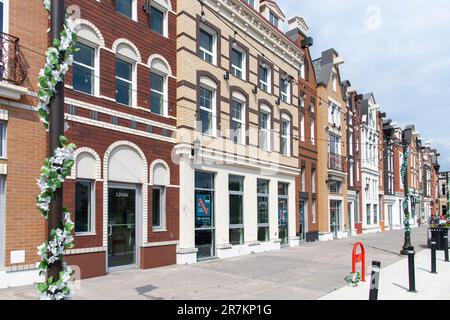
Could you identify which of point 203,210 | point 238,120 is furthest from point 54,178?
point 238,120

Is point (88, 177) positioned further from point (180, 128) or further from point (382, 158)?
point (382, 158)

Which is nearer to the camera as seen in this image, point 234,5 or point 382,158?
point 234,5

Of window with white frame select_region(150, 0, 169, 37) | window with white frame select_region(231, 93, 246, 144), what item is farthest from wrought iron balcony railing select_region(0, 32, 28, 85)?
window with white frame select_region(231, 93, 246, 144)

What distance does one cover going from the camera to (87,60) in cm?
1044

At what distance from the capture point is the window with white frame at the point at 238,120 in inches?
609

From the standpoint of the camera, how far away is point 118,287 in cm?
861

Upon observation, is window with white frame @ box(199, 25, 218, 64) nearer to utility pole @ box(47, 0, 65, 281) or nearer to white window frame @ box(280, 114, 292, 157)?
white window frame @ box(280, 114, 292, 157)

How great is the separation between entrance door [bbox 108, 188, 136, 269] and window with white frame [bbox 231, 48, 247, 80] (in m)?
7.36

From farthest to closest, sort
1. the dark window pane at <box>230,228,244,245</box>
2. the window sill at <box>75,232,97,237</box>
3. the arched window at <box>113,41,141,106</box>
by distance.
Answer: the dark window pane at <box>230,228,244,245</box>
the arched window at <box>113,41,141,106</box>
the window sill at <box>75,232,97,237</box>

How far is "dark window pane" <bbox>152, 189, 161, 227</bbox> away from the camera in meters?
11.9
